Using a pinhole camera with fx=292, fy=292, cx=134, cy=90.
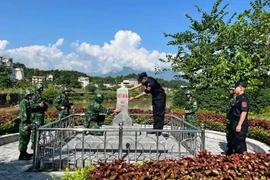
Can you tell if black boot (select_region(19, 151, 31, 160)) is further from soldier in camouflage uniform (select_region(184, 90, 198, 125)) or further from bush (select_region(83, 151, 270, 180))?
soldier in camouflage uniform (select_region(184, 90, 198, 125))

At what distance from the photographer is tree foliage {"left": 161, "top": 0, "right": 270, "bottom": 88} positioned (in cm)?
1847

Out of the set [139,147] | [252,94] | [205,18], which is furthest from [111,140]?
[205,18]

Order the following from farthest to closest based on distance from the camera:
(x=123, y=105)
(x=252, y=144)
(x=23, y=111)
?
(x=252, y=144) < (x=123, y=105) < (x=23, y=111)

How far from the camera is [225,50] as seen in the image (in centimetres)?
2059

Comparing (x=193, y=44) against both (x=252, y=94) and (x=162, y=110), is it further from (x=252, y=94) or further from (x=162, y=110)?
(x=162, y=110)

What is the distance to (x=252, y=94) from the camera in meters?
20.8

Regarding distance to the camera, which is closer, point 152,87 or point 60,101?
point 152,87

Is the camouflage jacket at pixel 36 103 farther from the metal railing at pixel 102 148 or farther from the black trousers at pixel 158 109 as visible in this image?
the black trousers at pixel 158 109

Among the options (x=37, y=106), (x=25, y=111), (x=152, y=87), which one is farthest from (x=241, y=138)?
(x=37, y=106)

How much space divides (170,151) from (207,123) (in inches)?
232

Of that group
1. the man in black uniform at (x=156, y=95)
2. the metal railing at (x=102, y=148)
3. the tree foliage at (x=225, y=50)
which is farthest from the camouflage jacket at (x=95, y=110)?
the tree foliage at (x=225, y=50)

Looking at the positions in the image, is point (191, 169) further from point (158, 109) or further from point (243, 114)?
point (158, 109)

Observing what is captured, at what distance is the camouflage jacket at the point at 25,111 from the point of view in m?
6.91

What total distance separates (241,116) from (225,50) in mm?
15436
